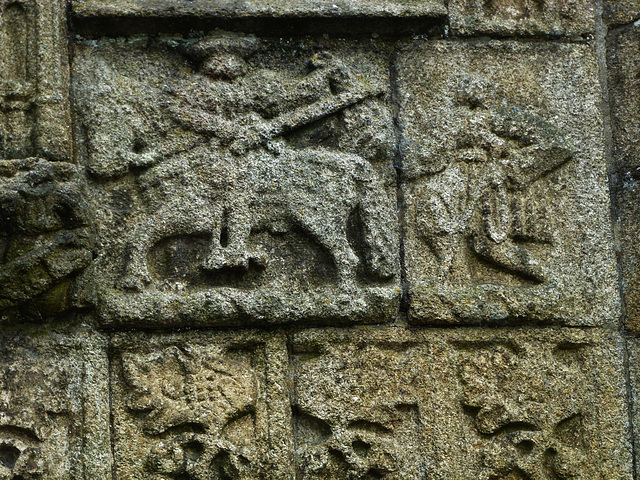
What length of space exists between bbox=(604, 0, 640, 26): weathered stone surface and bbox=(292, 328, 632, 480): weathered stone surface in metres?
1.44

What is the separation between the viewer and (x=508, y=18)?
4.19 meters

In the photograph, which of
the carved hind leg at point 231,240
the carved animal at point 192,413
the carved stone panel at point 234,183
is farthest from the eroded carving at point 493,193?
the carved animal at point 192,413

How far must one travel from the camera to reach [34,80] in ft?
12.2

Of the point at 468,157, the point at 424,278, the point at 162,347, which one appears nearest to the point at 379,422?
the point at 424,278

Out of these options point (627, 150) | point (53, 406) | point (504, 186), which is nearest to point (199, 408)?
point (53, 406)

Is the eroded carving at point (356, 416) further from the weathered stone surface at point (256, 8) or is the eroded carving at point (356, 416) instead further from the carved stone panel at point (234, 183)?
the weathered stone surface at point (256, 8)

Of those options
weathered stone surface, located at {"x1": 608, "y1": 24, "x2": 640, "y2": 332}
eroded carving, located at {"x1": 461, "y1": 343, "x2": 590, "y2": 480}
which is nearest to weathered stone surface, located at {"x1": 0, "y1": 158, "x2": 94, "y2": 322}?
eroded carving, located at {"x1": 461, "y1": 343, "x2": 590, "y2": 480}

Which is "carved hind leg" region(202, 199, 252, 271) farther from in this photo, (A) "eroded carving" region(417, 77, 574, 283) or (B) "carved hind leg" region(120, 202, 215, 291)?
(A) "eroded carving" region(417, 77, 574, 283)

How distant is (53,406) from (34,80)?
50.6 inches

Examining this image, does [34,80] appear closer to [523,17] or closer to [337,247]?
[337,247]

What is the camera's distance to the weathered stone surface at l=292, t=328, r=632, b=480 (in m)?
3.73

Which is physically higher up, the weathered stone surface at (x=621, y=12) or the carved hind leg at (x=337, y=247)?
the weathered stone surface at (x=621, y=12)

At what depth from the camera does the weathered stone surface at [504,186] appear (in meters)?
3.91

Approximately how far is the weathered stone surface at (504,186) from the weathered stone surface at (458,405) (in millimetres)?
136
